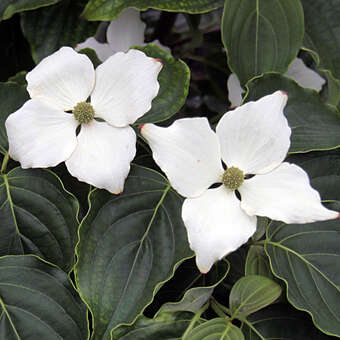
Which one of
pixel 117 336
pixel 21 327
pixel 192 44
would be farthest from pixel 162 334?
pixel 192 44

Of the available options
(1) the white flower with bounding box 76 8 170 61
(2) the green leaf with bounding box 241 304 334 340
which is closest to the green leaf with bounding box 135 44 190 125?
(1) the white flower with bounding box 76 8 170 61

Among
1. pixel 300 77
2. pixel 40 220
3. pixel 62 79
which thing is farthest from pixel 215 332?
pixel 300 77

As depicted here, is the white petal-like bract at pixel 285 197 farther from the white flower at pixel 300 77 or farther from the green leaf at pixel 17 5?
the green leaf at pixel 17 5

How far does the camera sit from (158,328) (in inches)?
24.3

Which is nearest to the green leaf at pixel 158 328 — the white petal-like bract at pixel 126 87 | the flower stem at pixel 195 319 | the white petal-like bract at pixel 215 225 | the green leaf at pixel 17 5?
Answer: the flower stem at pixel 195 319

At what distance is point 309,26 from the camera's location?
0.86 metres

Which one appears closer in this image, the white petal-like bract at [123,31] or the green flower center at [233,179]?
the green flower center at [233,179]

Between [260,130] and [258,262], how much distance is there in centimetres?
18

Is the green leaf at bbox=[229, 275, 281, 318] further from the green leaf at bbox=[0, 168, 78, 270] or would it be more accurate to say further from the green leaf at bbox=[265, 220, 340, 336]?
the green leaf at bbox=[0, 168, 78, 270]

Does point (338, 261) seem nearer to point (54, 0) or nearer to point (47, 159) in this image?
point (47, 159)

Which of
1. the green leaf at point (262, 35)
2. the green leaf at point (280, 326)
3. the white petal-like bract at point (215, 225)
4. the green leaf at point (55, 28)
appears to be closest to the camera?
the white petal-like bract at point (215, 225)

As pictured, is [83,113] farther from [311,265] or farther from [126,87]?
[311,265]

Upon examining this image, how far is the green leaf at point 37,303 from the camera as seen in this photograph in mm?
599

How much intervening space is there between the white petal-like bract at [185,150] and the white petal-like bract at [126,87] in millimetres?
62
